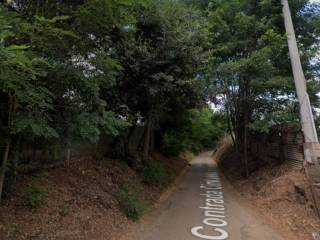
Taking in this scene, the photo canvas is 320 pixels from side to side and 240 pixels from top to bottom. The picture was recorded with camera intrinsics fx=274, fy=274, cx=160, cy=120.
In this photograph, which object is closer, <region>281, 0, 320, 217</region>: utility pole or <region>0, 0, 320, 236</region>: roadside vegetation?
<region>0, 0, 320, 236</region>: roadside vegetation

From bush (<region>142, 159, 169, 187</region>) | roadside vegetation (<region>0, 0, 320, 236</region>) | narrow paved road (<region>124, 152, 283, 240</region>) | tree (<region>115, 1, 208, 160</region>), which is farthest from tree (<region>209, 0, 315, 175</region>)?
bush (<region>142, 159, 169, 187</region>)

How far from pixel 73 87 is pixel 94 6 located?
4.22 feet

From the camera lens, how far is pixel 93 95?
4543 millimetres

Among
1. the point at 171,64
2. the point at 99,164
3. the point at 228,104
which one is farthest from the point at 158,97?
the point at 228,104

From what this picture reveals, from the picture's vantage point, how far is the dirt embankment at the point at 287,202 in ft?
19.1

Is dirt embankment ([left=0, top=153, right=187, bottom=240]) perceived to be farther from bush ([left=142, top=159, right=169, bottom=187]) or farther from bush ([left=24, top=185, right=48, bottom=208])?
bush ([left=142, top=159, right=169, bottom=187])

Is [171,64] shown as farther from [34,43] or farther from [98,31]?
[34,43]

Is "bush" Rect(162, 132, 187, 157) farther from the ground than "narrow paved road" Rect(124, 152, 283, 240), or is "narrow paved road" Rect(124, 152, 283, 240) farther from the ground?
"bush" Rect(162, 132, 187, 157)

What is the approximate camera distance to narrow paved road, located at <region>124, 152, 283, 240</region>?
5.54 meters

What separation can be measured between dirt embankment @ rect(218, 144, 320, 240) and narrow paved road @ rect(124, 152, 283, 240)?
0.36 metres

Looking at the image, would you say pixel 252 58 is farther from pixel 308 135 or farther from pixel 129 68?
pixel 129 68

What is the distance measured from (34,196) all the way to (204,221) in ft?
12.3

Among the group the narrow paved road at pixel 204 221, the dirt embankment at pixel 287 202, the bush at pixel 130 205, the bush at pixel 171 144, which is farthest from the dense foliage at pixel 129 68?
the bush at pixel 171 144

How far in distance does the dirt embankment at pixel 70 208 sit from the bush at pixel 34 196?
66mm
